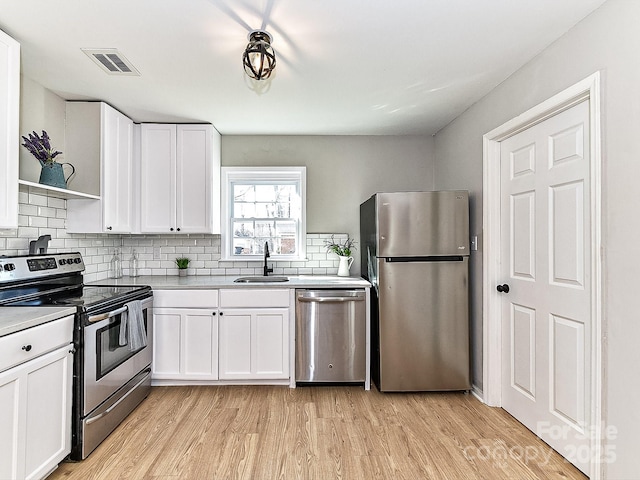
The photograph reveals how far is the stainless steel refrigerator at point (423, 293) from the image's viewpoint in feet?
10.1

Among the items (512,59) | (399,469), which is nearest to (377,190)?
(512,59)

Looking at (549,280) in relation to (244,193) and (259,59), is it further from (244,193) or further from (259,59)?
(244,193)

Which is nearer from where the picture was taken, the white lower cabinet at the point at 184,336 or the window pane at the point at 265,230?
the white lower cabinet at the point at 184,336

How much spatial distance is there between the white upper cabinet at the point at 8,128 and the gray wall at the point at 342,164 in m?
2.07

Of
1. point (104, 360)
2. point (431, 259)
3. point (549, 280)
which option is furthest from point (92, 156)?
point (549, 280)

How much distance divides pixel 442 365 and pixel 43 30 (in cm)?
350

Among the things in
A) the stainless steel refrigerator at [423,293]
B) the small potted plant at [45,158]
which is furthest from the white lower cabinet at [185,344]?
the stainless steel refrigerator at [423,293]

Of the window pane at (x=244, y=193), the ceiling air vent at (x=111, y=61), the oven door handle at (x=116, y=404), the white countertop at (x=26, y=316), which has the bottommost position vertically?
the oven door handle at (x=116, y=404)

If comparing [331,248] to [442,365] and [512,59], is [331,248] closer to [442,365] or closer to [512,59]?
[442,365]

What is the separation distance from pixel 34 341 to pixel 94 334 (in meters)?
0.45

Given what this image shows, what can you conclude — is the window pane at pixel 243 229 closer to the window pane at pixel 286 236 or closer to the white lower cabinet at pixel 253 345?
the window pane at pixel 286 236

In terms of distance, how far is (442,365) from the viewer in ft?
10.1

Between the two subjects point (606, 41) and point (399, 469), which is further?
point (399, 469)

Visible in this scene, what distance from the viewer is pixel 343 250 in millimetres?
3973
